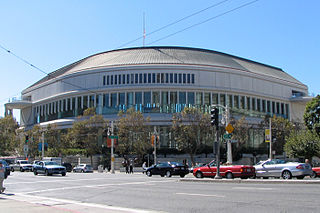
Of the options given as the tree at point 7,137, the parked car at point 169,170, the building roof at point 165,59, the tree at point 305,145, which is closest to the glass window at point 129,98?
the building roof at point 165,59

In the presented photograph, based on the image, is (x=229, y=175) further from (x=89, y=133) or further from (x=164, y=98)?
(x=164, y=98)

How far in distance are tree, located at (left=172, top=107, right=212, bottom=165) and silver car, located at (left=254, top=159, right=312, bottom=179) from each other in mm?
25871

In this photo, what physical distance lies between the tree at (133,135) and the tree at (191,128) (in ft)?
15.8

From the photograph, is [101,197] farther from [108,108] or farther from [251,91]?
[251,91]

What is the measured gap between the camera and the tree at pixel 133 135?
5562cm

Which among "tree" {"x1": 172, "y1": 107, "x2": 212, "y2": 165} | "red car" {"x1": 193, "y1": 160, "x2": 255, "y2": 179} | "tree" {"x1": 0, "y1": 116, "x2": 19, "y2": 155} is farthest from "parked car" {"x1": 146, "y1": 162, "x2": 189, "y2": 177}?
"tree" {"x1": 0, "y1": 116, "x2": 19, "y2": 155}

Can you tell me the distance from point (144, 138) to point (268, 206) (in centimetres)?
4407

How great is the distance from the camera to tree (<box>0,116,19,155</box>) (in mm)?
75062

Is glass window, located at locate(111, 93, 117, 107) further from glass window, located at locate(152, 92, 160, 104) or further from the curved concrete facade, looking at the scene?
glass window, located at locate(152, 92, 160, 104)

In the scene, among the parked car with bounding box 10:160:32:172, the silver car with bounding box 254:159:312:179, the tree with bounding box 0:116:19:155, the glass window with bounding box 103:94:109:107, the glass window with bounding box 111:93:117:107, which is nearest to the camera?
the silver car with bounding box 254:159:312:179

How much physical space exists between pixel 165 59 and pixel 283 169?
51763 millimetres

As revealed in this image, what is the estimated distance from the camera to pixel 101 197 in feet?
53.4

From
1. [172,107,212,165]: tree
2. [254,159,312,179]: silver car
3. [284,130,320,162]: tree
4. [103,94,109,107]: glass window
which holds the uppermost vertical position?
[103,94,109,107]: glass window

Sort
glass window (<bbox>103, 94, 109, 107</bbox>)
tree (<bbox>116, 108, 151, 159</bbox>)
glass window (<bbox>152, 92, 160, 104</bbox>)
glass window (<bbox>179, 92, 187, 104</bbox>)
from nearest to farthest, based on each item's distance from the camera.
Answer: tree (<bbox>116, 108, 151, 159</bbox>) → glass window (<bbox>152, 92, 160, 104</bbox>) → glass window (<bbox>179, 92, 187, 104</bbox>) → glass window (<bbox>103, 94, 109, 107</bbox>)
